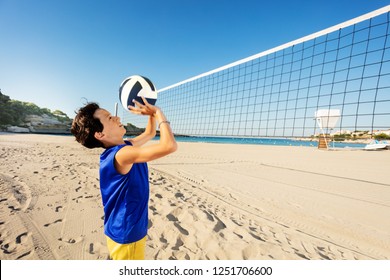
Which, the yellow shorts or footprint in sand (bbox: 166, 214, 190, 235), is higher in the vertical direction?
the yellow shorts

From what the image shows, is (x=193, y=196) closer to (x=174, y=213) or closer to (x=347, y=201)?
(x=174, y=213)

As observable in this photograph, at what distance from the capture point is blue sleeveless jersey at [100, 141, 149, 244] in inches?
44.7

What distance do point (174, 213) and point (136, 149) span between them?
2.04 meters

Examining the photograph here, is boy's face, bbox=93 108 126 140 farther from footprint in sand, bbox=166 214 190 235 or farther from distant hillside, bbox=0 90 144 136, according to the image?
distant hillside, bbox=0 90 144 136

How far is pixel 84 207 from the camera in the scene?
9.80ft

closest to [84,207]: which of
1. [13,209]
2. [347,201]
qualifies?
[13,209]

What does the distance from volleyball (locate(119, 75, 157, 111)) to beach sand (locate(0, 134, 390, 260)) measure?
4.30ft

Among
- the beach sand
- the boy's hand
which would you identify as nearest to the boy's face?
the boy's hand

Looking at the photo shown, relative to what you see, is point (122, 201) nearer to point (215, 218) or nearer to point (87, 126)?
point (87, 126)

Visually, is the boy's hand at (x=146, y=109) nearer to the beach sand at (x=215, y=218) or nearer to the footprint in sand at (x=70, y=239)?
the beach sand at (x=215, y=218)

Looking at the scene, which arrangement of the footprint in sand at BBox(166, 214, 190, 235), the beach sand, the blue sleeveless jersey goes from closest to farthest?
the blue sleeveless jersey
the beach sand
the footprint in sand at BBox(166, 214, 190, 235)

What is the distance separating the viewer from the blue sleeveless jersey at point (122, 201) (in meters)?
1.13

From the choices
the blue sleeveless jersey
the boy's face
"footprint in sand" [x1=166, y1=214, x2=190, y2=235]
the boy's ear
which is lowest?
"footprint in sand" [x1=166, y1=214, x2=190, y2=235]
